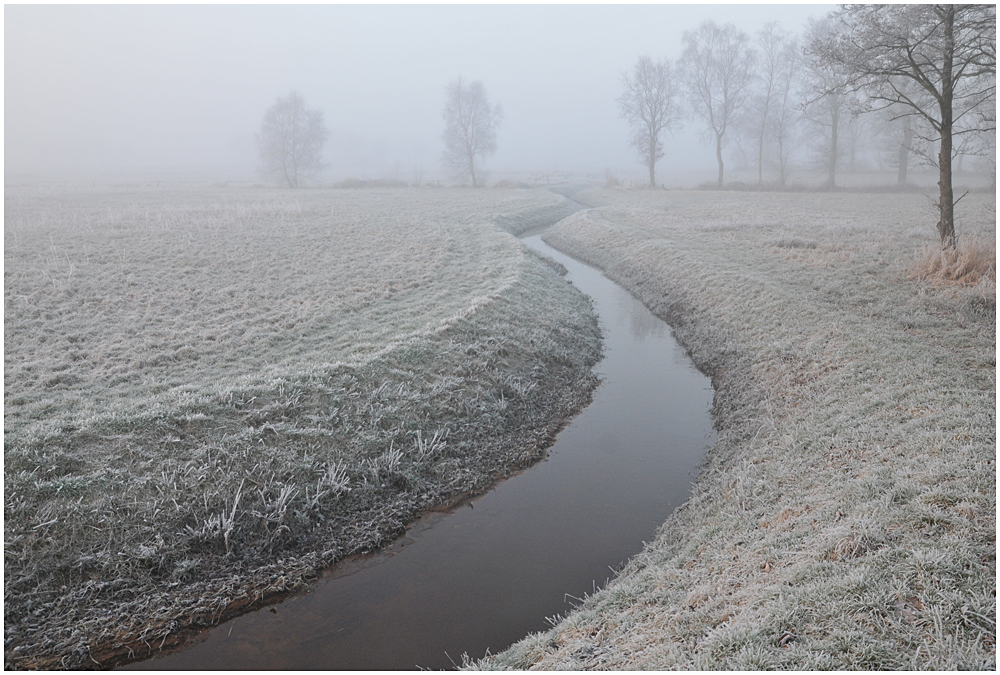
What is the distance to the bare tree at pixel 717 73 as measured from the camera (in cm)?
5184

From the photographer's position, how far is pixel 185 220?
94.5ft

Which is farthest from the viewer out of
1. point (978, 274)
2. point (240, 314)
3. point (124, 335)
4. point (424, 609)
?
point (240, 314)

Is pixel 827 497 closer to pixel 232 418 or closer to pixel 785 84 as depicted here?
pixel 232 418

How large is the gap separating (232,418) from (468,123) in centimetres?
6458

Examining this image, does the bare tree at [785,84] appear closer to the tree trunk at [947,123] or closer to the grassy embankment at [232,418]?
the tree trunk at [947,123]

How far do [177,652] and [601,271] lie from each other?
20.3 metres

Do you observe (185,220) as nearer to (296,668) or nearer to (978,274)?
(296,668)

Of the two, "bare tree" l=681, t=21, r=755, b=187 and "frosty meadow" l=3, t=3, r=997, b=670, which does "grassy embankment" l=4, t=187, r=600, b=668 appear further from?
"bare tree" l=681, t=21, r=755, b=187

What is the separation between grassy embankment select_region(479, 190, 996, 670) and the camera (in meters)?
4.30

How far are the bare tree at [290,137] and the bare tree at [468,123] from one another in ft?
49.3

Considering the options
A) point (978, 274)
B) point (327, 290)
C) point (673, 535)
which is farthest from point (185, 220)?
point (978, 274)

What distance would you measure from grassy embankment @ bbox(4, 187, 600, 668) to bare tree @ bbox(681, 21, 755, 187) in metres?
43.7

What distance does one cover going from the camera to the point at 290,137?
66688 mm

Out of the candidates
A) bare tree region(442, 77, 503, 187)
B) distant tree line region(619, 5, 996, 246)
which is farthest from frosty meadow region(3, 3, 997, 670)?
bare tree region(442, 77, 503, 187)
